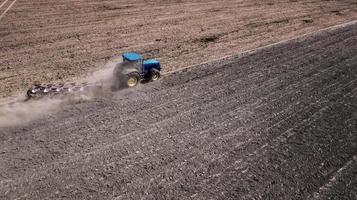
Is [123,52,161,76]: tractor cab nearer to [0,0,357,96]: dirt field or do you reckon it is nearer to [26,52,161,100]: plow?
[26,52,161,100]: plow

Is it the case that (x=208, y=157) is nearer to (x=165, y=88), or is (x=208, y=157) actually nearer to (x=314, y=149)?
(x=314, y=149)

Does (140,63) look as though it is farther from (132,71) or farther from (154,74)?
(154,74)

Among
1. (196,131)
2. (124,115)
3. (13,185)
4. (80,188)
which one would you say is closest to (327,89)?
(196,131)

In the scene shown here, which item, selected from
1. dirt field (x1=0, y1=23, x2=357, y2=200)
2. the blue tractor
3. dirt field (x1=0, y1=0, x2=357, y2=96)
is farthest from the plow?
dirt field (x1=0, y1=0, x2=357, y2=96)

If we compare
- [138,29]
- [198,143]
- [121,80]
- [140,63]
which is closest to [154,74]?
[140,63]

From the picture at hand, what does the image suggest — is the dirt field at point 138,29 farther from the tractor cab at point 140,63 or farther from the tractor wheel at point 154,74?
the tractor cab at point 140,63

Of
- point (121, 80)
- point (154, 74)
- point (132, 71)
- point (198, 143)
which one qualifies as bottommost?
point (198, 143)
